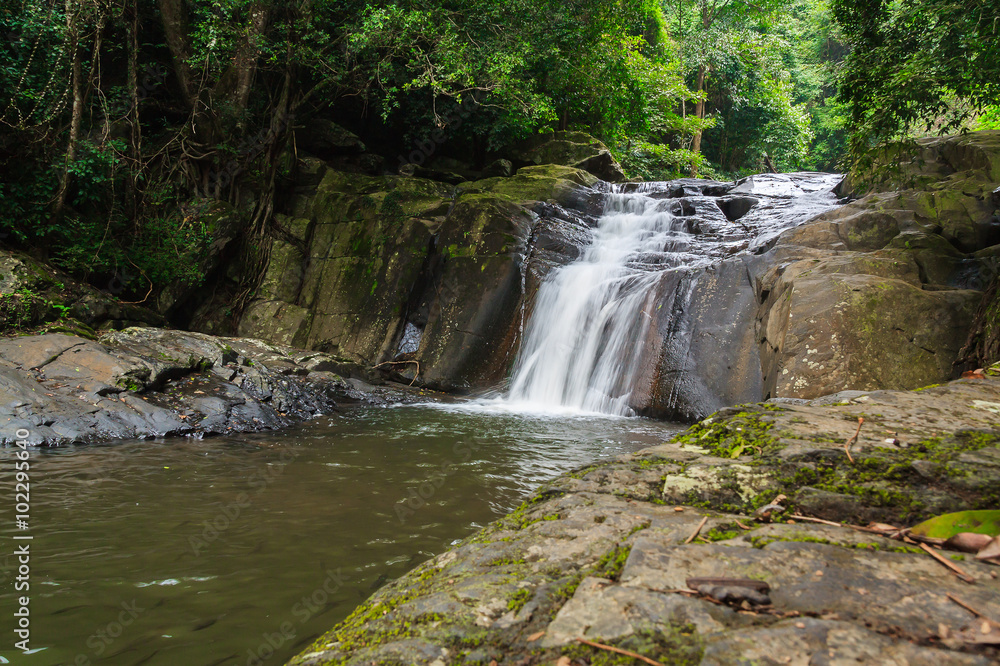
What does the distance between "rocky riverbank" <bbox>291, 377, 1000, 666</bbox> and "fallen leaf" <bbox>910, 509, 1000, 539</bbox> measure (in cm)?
20

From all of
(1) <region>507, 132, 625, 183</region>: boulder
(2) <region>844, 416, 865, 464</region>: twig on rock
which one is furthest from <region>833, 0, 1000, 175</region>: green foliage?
(1) <region>507, 132, 625, 183</region>: boulder

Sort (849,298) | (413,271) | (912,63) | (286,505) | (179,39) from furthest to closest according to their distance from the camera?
(413,271), (179,39), (849,298), (912,63), (286,505)

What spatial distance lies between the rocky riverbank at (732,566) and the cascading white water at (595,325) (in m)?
6.30

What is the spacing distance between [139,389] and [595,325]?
707 cm

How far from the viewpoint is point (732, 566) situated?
68.0 inches

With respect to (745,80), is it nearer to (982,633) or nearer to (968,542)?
(968,542)

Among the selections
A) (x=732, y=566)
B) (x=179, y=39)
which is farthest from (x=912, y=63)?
(x=179, y=39)

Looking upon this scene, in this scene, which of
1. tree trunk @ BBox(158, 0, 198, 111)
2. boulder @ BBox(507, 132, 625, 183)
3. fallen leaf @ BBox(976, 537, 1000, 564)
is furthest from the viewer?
boulder @ BBox(507, 132, 625, 183)

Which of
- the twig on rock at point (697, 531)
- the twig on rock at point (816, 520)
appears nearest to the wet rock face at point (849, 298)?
the twig on rock at point (816, 520)

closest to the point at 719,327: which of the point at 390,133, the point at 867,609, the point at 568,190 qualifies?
the point at 568,190

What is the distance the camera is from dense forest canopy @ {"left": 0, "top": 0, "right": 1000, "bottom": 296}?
6691 mm

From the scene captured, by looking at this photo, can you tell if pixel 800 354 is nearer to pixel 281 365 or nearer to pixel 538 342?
pixel 538 342

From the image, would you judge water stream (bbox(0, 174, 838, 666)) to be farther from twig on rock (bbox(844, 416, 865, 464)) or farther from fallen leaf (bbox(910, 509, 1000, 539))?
fallen leaf (bbox(910, 509, 1000, 539))

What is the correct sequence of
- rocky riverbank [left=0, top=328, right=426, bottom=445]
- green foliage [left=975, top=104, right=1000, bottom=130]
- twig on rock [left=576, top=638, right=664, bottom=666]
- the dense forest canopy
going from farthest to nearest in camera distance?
green foliage [left=975, top=104, right=1000, bottom=130] < the dense forest canopy < rocky riverbank [left=0, top=328, right=426, bottom=445] < twig on rock [left=576, top=638, right=664, bottom=666]
